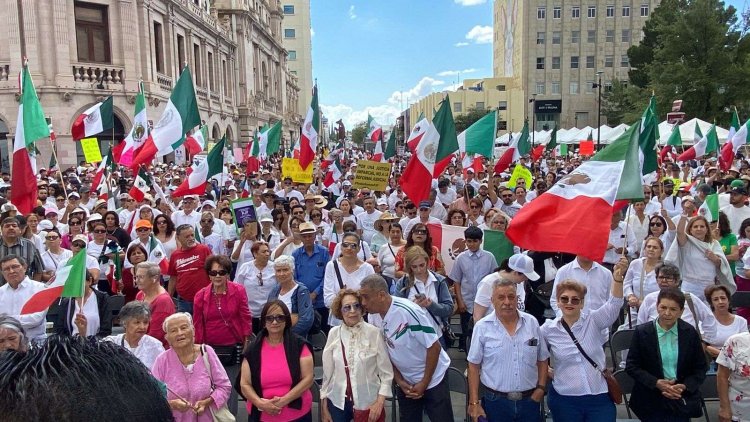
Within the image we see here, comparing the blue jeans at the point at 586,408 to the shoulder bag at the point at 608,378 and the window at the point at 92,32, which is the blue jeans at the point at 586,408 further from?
the window at the point at 92,32

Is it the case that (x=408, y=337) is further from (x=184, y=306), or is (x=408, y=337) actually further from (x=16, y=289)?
(x=16, y=289)

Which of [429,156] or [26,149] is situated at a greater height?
Answer: [26,149]

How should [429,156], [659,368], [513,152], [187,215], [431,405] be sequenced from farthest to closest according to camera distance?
[513,152], [187,215], [429,156], [431,405], [659,368]

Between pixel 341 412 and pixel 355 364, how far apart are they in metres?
0.42

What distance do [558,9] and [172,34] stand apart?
57725 mm

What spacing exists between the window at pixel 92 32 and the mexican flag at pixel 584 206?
26776 mm

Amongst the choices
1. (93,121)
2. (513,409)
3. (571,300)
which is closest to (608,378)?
(571,300)

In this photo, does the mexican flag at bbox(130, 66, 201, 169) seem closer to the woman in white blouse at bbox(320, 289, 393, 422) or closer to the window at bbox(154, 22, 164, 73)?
the woman in white blouse at bbox(320, 289, 393, 422)

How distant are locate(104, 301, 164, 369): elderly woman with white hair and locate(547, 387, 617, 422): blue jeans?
3.01m

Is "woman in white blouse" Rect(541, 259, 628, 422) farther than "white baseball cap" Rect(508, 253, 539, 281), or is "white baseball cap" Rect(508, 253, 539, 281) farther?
"white baseball cap" Rect(508, 253, 539, 281)

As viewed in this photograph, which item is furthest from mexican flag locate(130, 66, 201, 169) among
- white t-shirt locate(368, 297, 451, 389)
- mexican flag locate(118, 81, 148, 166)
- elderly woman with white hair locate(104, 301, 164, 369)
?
white t-shirt locate(368, 297, 451, 389)

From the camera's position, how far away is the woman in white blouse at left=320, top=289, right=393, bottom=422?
4055 mm

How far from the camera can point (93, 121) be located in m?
12.4

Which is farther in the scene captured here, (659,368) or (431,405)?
(431,405)
